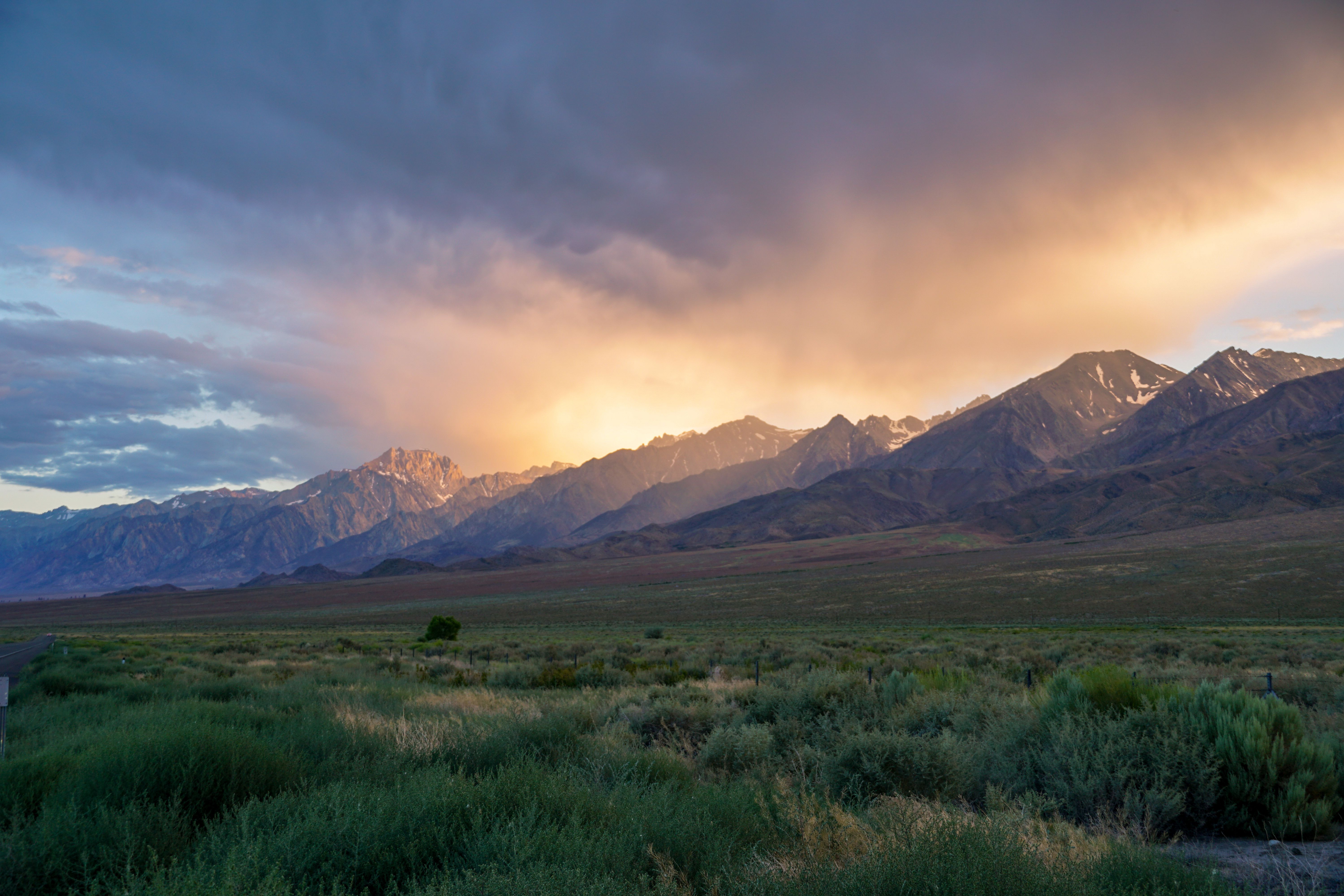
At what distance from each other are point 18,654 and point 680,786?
137 ft

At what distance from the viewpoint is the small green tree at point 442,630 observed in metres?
40.9

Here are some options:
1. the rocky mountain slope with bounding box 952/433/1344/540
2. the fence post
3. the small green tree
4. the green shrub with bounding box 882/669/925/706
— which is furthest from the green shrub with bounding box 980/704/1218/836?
the rocky mountain slope with bounding box 952/433/1344/540

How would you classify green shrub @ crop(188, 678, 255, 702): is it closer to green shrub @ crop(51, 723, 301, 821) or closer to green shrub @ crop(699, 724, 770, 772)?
green shrub @ crop(51, 723, 301, 821)

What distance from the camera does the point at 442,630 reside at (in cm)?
4138

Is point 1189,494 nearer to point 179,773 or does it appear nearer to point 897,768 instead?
point 897,768

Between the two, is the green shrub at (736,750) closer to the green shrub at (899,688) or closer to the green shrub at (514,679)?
the green shrub at (899,688)

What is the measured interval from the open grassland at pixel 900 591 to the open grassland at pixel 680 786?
1845 inches

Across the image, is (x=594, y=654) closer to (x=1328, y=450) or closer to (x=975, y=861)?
(x=975, y=861)

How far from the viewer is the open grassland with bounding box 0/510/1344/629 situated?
5762 cm

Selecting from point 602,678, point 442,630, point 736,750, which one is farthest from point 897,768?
point 442,630

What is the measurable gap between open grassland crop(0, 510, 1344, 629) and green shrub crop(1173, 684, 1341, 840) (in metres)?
49.5

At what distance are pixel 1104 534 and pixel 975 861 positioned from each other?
566ft

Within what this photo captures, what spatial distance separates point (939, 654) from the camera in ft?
78.2

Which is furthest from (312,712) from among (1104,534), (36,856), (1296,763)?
(1104,534)
